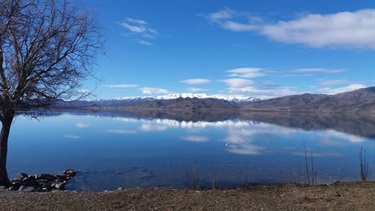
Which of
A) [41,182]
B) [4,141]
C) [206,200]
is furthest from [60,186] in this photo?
[206,200]

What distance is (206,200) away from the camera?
37.2 ft

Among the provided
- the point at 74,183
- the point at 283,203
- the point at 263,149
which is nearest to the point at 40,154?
the point at 74,183

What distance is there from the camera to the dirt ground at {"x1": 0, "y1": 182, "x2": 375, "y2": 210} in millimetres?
10398

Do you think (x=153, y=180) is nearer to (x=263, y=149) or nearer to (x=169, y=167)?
(x=169, y=167)

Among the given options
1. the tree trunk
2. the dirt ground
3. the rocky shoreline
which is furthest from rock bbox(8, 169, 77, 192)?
the dirt ground

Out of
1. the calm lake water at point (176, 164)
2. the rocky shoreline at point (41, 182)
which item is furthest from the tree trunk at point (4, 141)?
the calm lake water at point (176, 164)

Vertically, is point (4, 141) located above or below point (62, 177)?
above

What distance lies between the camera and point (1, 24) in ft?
31.8

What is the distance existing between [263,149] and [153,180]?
21.6 m

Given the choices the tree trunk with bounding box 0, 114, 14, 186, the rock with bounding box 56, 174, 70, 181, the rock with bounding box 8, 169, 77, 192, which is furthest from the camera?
the rock with bounding box 56, 174, 70, 181

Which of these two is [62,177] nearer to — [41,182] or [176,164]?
[41,182]

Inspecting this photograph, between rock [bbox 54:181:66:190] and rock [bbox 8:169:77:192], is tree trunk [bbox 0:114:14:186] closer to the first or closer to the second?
rock [bbox 8:169:77:192]

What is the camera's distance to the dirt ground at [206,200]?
1040 cm

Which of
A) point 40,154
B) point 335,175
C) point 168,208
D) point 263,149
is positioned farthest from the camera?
point 263,149
